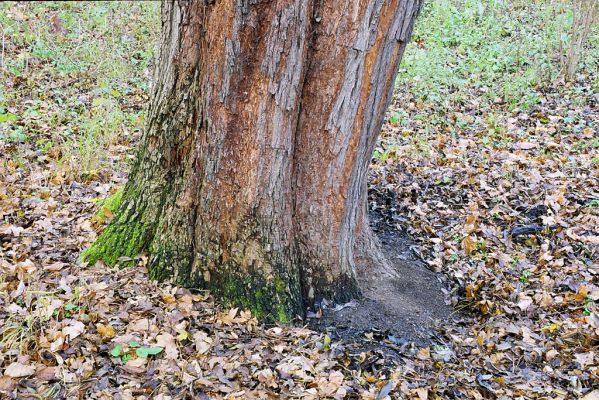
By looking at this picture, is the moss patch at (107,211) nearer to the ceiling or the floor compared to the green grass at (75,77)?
nearer to the floor

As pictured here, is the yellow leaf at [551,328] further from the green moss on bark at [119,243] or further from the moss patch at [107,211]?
the moss patch at [107,211]

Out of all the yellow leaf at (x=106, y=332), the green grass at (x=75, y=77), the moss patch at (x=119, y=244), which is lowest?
the yellow leaf at (x=106, y=332)

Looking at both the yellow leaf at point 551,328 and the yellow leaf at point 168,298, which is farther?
the yellow leaf at point 551,328

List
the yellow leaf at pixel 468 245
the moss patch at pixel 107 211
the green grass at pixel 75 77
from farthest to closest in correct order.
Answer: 1. the green grass at pixel 75 77
2. the yellow leaf at pixel 468 245
3. the moss patch at pixel 107 211

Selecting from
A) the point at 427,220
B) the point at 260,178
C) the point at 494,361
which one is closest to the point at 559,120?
the point at 427,220

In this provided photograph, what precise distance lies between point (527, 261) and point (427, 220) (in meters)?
0.88

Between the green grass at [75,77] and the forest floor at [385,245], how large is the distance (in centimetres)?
3

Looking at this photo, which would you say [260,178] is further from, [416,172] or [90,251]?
[416,172]

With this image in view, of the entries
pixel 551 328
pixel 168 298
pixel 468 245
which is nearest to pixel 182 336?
pixel 168 298

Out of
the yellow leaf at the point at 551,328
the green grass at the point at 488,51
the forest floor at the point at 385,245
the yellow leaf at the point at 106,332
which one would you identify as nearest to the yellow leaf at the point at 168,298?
the forest floor at the point at 385,245

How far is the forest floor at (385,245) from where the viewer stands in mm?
2725

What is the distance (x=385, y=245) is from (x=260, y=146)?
176 cm

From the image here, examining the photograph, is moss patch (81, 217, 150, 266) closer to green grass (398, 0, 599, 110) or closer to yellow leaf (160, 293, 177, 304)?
yellow leaf (160, 293, 177, 304)

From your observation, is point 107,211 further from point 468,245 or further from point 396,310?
point 468,245
